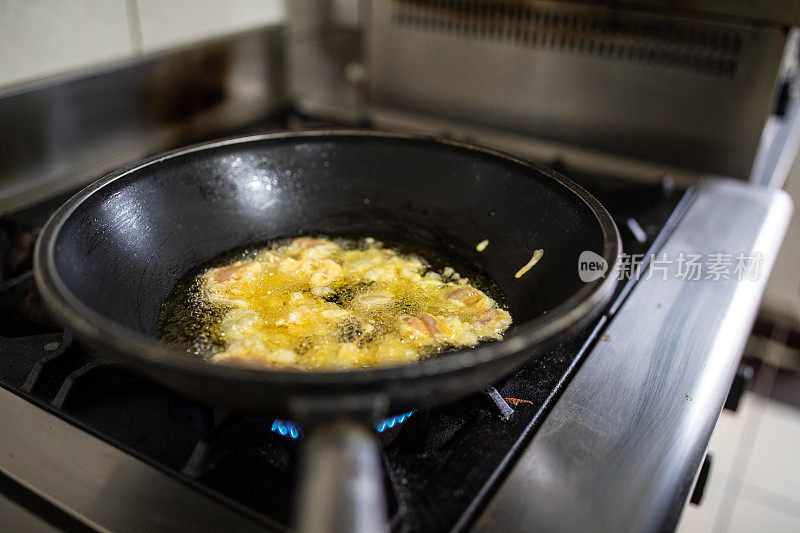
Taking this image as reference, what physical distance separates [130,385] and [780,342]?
1977 mm

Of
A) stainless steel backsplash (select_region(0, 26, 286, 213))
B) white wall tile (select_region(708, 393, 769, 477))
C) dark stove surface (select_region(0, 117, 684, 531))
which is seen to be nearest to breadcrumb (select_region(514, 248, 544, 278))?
dark stove surface (select_region(0, 117, 684, 531))

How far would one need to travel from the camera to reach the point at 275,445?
74 cm

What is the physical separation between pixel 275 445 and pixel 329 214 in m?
0.49

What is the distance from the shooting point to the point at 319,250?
103cm

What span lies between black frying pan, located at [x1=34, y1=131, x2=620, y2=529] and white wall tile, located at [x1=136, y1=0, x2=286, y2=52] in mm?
513

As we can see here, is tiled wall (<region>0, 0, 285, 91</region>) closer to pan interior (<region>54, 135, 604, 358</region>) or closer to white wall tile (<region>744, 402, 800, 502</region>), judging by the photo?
pan interior (<region>54, 135, 604, 358</region>)

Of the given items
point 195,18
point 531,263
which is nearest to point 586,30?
point 531,263

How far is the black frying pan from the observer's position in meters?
0.51

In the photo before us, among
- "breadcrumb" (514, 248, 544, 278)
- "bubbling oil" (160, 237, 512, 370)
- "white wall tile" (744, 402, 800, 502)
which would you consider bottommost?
"white wall tile" (744, 402, 800, 502)

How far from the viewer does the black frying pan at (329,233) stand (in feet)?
1.68

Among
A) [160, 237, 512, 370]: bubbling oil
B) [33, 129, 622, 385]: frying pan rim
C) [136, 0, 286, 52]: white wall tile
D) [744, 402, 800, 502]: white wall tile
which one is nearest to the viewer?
[33, 129, 622, 385]: frying pan rim

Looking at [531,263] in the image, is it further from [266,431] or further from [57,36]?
[57,36]

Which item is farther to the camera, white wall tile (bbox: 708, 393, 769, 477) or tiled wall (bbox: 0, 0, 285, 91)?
white wall tile (bbox: 708, 393, 769, 477)

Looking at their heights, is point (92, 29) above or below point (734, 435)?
above
